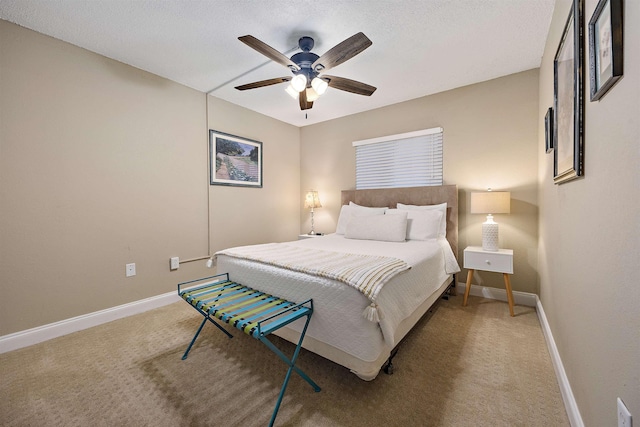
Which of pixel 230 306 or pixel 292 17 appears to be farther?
pixel 292 17

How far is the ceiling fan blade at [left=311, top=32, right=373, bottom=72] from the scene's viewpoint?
1.71m

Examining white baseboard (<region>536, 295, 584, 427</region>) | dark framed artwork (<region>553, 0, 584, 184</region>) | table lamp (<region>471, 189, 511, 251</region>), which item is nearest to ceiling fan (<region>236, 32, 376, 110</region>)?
dark framed artwork (<region>553, 0, 584, 184</region>)

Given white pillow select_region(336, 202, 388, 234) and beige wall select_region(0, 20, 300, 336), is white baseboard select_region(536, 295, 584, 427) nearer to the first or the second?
white pillow select_region(336, 202, 388, 234)

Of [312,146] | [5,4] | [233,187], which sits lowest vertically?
[233,187]

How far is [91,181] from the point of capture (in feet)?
7.64

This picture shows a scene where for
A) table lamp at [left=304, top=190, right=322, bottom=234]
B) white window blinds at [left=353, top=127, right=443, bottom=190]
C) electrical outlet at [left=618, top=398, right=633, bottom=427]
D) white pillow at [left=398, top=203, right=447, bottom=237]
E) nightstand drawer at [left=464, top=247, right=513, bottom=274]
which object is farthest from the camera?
table lamp at [left=304, top=190, right=322, bottom=234]

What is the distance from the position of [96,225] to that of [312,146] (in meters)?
3.09

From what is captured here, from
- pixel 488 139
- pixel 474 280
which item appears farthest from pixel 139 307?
pixel 488 139

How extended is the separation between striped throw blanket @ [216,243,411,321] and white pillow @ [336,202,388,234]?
3.87 feet

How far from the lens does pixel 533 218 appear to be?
2691 mm

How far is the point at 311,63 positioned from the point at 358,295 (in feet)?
5.93

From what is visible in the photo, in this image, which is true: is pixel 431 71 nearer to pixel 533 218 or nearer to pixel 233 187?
pixel 533 218

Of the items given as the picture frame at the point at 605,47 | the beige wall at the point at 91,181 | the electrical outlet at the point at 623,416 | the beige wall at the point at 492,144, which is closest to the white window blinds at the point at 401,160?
the beige wall at the point at 492,144

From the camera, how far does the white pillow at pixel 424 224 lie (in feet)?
9.14
